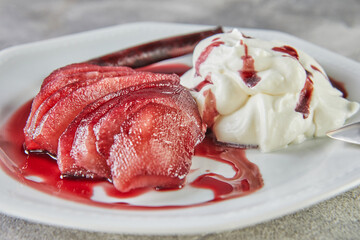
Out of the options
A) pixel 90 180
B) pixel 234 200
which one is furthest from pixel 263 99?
pixel 90 180

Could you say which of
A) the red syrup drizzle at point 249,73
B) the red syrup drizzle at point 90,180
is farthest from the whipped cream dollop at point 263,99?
the red syrup drizzle at point 90,180

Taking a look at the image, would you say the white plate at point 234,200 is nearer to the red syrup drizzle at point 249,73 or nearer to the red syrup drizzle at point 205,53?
Result: the red syrup drizzle at point 249,73

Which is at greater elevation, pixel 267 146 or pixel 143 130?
pixel 143 130

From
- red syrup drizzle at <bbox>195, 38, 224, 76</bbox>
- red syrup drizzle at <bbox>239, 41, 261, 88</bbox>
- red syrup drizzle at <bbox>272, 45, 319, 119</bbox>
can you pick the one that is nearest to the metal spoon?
red syrup drizzle at <bbox>272, 45, 319, 119</bbox>

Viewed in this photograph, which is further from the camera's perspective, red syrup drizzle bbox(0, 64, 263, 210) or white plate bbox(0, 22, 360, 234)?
red syrup drizzle bbox(0, 64, 263, 210)

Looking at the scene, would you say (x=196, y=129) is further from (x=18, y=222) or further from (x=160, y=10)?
(x=160, y=10)

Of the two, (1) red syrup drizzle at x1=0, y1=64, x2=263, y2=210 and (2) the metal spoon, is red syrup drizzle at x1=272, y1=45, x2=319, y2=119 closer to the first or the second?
(2) the metal spoon

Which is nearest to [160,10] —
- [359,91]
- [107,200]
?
[359,91]

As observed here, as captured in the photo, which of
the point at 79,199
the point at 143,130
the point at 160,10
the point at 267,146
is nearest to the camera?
the point at 79,199
